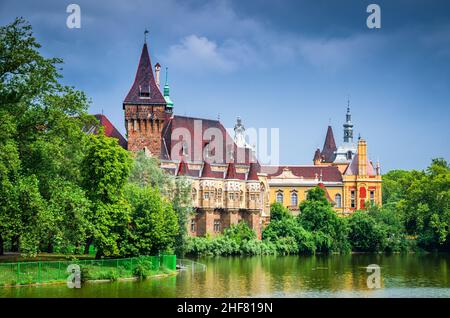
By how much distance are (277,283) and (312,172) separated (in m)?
74.5

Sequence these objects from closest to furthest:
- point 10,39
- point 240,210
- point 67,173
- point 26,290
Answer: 1. point 26,290
2. point 10,39
3. point 67,173
4. point 240,210

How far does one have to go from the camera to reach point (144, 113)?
3425 inches

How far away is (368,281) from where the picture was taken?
168 feet

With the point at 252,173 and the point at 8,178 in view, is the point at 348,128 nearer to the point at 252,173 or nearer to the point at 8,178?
the point at 252,173

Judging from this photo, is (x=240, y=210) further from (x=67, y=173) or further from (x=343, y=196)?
(x=67, y=173)

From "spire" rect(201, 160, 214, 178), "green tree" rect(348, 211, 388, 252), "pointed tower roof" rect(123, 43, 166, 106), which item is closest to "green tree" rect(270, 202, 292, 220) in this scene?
"green tree" rect(348, 211, 388, 252)

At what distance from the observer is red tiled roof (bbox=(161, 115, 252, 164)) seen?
89.8 metres

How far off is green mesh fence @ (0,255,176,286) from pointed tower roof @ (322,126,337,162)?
83.6 m

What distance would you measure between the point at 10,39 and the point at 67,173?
8.65 meters

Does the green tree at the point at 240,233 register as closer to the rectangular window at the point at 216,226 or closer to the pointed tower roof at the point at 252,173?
the rectangular window at the point at 216,226

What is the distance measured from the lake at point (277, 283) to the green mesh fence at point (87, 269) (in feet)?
3.14

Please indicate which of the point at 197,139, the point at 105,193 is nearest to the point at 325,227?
the point at 197,139

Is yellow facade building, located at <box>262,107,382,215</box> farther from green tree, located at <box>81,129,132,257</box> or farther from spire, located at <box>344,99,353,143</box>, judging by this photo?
green tree, located at <box>81,129,132,257</box>
